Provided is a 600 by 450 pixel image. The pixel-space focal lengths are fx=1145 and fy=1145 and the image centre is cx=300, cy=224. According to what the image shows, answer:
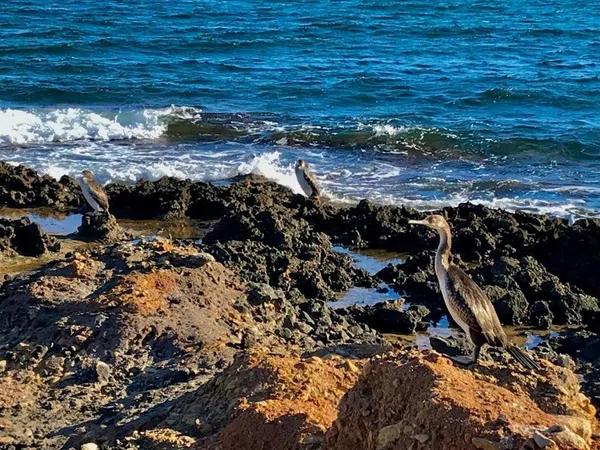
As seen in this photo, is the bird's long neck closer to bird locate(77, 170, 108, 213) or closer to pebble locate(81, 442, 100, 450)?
pebble locate(81, 442, 100, 450)

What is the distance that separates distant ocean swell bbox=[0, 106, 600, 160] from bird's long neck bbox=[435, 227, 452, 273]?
15.3m

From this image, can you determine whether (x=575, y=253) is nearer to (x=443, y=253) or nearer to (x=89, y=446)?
(x=443, y=253)

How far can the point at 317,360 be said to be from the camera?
30.1ft

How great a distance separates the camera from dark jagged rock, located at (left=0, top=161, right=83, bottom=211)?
19.0 meters

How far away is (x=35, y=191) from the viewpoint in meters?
19.2

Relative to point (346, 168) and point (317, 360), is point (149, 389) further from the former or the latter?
point (346, 168)

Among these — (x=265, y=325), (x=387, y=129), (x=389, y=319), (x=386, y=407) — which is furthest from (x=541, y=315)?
(x=387, y=129)

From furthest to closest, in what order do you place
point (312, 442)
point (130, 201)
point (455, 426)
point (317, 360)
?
point (130, 201)
point (317, 360)
point (312, 442)
point (455, 426)

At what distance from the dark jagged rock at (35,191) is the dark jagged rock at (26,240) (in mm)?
2967

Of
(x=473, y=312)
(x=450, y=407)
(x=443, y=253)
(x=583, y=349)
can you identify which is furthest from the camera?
(x=583, y=349)

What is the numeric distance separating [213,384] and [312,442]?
1.93 metres

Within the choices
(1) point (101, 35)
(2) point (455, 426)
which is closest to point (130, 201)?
(2) point (455, 426)

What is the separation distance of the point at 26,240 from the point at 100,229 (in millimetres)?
1185

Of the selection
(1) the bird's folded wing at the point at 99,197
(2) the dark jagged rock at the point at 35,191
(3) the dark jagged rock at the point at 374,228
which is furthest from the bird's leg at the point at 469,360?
(2) the dark jagged rock at the point at 35,191
